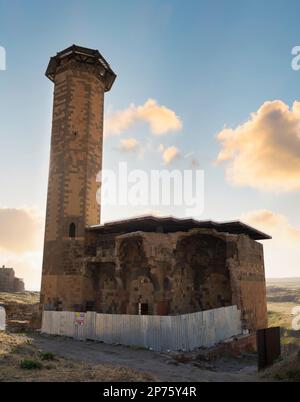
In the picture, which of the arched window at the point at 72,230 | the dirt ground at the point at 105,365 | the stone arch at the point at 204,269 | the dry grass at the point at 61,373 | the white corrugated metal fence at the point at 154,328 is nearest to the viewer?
the dry grass at the point at 61,373

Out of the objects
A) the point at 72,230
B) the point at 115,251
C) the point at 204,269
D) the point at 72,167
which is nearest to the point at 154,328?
the point at 115,251

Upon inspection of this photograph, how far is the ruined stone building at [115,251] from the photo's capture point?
21.9 metres

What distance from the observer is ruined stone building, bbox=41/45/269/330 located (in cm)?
2191

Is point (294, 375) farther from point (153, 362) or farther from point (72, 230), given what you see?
point (72, 230)

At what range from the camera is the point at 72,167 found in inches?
1051

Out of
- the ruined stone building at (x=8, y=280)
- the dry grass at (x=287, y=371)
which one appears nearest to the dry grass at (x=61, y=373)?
the dry grass at (x=287, y=371)

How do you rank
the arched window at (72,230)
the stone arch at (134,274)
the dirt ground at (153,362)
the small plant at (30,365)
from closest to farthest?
the small plant at (30,365), the dirt ground at (153,362), the stone arch at (134,274), the arched window at (72,230)

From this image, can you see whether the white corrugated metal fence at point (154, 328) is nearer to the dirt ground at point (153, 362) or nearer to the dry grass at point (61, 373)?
the dirt ground at point (153, 362)

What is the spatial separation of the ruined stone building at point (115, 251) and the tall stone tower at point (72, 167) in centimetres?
7

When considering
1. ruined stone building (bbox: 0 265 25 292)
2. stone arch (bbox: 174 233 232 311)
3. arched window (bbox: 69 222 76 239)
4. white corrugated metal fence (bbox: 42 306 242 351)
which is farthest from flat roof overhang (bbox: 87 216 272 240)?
ruined stone building (bbox: 0 265 25 292)

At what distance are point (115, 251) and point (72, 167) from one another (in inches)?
316

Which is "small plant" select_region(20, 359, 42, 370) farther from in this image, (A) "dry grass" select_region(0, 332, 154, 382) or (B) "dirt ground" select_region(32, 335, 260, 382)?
(B) "dirt ground" select_region(32, 335, 260, 382)
